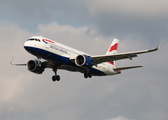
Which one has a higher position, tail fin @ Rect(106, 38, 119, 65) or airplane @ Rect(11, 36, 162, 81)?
tail fin @ Rect(106, 38, 119, 65)

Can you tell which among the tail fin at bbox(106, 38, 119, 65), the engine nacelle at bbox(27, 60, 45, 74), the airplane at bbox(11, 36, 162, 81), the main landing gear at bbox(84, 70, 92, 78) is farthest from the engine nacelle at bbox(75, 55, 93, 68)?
the tail fin at bbox(106, 38, 119, 65)

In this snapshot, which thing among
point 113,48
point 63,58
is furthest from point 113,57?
point 113,48

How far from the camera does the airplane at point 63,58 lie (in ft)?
154

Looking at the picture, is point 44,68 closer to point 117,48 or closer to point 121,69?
point 121,69

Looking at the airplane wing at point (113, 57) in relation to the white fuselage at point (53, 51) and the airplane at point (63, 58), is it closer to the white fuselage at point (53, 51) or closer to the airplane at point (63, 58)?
the airplane at point (63, 58)

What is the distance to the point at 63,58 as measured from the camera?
48750mm

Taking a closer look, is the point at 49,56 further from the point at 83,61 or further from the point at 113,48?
the point at 113,48

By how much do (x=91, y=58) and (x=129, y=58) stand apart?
6007 mm

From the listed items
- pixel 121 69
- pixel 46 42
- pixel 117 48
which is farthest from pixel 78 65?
pixel 117 48

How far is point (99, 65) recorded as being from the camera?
5653 cm

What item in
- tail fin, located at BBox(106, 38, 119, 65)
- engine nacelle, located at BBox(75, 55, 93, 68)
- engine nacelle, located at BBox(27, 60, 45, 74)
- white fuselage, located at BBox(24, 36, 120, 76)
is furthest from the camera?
tail fin, located at BBox(106, 38, 119, 65)

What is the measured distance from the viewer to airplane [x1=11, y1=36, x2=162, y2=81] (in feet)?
154

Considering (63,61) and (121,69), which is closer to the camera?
(63,61)

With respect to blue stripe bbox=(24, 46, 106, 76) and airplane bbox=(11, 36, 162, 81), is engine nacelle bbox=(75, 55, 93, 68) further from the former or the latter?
blue stripe bbox=(24, 46, 106, 76)
